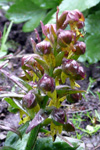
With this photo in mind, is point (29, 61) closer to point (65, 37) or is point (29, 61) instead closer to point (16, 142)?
point (65, 37)

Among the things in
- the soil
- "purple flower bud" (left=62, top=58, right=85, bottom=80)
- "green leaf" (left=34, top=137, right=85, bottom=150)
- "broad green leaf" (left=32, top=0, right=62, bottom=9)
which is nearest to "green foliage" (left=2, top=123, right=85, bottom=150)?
"green leaf" (left=34, top=137, right=85, bottom=150)

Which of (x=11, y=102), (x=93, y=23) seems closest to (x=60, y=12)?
(x=93, y=23)

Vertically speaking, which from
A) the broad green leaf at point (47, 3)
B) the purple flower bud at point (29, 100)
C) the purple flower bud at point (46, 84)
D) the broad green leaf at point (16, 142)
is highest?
the purple flower bud at point (46, 84)

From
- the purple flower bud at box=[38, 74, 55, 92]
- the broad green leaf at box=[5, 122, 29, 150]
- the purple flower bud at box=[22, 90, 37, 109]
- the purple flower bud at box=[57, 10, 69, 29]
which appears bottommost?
the broad green leaf at box=[5, 122, 29, 150]

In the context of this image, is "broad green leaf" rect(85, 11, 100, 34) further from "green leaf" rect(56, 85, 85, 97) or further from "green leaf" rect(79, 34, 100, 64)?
"green leaf" rect(56, 85, 85, 97)

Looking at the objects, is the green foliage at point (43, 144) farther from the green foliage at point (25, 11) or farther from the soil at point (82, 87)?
the green foliage at point (25, 11)

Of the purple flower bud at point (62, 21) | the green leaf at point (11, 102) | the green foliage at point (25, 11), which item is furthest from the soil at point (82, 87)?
the purple flower bud at point (62, 21)

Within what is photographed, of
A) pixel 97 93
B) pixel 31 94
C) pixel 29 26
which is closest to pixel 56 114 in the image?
pixel 31 94
